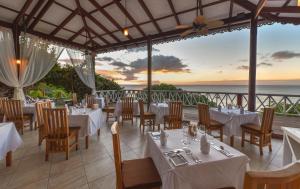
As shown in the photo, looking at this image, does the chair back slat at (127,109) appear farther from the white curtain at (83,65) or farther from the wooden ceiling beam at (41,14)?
the wooden ceiling beam at (41,14)

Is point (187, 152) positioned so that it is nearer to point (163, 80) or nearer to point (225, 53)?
point (163, 80)

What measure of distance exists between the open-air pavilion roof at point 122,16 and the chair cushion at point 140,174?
4448 mm

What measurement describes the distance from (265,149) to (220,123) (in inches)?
39.4

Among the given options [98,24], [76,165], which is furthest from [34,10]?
[76,165]

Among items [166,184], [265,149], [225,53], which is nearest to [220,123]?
[265,149]

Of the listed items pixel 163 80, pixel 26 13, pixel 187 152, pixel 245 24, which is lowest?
pixel 187 152

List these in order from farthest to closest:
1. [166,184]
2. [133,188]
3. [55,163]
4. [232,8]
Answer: [232,8] → [55,163] → [133,188] → [166,184]

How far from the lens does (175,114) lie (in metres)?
4.88

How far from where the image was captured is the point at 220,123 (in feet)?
14.1

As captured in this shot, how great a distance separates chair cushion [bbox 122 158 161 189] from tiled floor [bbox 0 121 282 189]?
2.24ft

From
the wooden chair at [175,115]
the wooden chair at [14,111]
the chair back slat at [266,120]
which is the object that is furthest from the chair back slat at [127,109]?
the chair back slat at [266,120]

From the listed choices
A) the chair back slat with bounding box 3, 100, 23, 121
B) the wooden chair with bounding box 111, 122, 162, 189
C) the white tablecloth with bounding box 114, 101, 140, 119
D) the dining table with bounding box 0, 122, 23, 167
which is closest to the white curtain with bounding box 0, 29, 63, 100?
the chair back slat with bounding box 3, 100, 23, 121

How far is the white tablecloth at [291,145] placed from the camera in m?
2.24

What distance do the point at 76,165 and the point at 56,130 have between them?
735 millimetres
